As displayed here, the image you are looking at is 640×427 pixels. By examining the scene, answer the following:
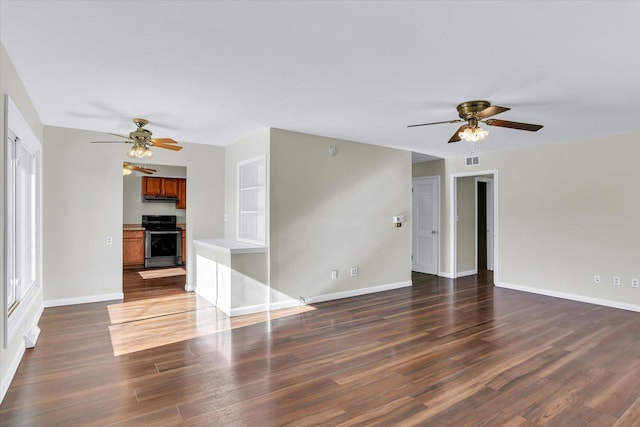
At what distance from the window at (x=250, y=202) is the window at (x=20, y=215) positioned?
2.51 meters

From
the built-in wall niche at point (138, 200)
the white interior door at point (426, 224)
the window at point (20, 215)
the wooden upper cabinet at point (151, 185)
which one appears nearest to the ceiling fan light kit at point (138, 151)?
the window at point (20, 215)

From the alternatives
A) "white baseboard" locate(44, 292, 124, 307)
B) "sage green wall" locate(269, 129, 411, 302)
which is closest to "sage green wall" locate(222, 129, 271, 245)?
"sage green wall" locate(269, 129, 411, 302)

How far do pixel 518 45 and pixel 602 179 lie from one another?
388 cm

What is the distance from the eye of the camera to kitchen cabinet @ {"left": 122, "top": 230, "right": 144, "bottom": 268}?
8.01 metres

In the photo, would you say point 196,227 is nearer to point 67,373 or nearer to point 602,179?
point 67,373

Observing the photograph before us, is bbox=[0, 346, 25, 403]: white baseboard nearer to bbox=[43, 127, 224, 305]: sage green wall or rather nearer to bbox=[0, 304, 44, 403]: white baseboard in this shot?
bbox=[0, 304, 44, 403]: white baseboard

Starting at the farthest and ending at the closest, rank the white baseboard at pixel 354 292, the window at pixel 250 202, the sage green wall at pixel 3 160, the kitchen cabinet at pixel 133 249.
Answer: the kitchen cabinet at pixel 133 249 → the window at pixel 250 202 → the white baseboard at pixel 354 292 → the sage green wall at pixel 3 160

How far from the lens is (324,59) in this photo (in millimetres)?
2654

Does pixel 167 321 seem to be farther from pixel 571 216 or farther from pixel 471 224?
pixel 471 224

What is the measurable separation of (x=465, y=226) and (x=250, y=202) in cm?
Answer: 437

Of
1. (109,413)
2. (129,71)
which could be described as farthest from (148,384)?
(129,71)

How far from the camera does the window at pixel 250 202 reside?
5.59 m

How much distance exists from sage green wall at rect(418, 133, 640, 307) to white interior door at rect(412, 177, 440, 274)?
1192mm

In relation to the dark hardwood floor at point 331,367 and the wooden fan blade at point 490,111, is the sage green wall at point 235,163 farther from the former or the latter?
the wooden fan blade at point 490,111
